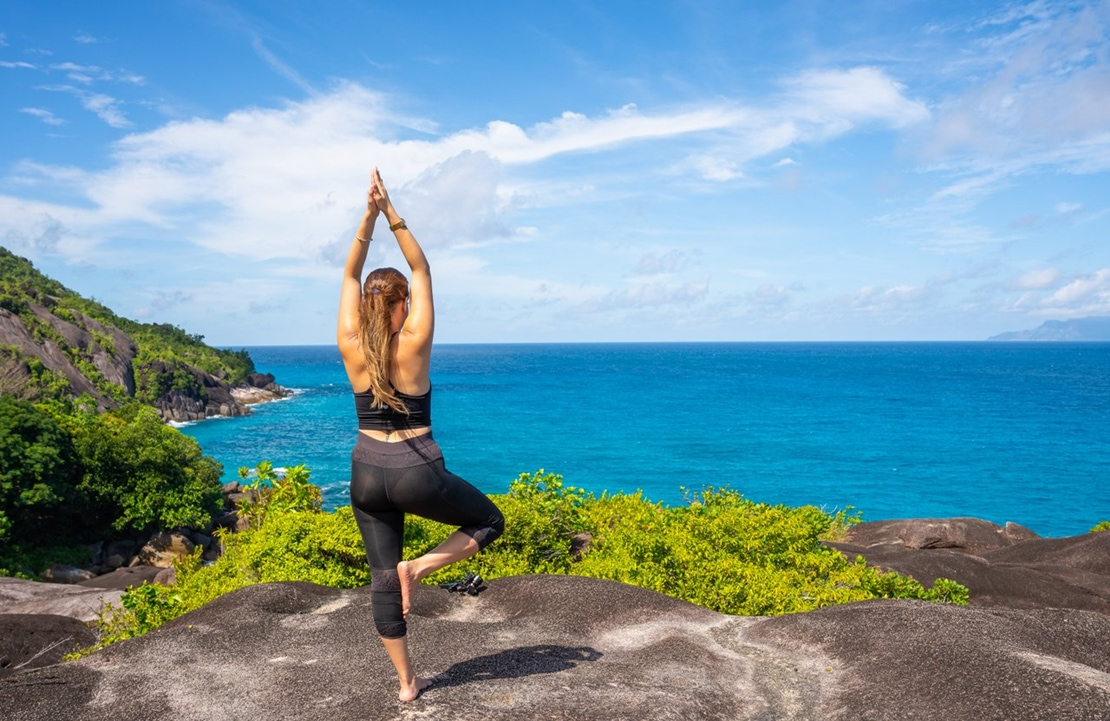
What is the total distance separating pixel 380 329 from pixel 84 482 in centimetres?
4138

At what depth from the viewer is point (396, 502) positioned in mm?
6191

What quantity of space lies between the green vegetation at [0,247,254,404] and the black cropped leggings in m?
64.0

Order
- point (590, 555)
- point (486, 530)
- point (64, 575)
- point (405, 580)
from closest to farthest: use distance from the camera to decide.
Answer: point (405, 580) → point (486, 530) → point (590, 555) → point (64, 575)

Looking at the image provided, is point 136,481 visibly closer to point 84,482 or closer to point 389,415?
point 84,482

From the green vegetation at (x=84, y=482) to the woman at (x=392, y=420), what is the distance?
115ft

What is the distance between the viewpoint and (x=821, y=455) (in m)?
76.4

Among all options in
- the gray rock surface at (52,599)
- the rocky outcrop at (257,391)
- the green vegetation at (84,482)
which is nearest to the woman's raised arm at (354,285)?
the gray rock surface at (52,599)

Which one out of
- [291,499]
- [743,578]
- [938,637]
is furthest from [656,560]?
[291,499]

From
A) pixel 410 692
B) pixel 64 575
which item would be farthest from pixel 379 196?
pixel 64 575

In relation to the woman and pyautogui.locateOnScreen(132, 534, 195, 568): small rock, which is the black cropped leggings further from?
pyautogui.locateOnScreen(132, 534, 195, 568): small rock

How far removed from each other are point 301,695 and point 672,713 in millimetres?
3227

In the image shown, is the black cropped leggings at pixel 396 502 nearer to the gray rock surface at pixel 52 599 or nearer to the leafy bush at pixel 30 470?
the gray rock surface at pixel 52 599

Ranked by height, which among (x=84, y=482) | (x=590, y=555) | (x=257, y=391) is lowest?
(x=257, y=391)

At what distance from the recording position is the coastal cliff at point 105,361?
6862cm
